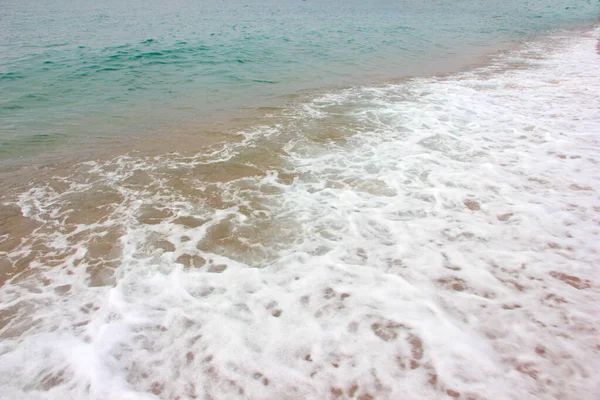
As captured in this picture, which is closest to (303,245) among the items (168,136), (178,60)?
(168,136)

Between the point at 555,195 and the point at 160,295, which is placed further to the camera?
the point at 555,195

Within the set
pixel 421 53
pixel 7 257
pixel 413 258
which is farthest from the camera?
pixel 421 53

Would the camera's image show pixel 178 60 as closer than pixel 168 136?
No

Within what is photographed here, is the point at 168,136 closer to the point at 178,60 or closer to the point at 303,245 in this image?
the point at 303,245

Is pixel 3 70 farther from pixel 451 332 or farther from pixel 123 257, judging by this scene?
pixel 451 332

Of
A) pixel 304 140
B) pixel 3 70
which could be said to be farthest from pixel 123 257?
pixel 3 70

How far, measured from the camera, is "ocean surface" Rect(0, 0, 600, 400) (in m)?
3.11

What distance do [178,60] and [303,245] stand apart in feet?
55.6

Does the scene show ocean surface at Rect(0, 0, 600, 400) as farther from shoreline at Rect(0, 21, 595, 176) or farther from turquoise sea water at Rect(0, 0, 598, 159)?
turquoise sea water at Rect(0, 0, 598, 159)

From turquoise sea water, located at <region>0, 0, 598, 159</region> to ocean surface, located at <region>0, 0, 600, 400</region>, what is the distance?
10.3 inches

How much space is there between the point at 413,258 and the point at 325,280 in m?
1.21

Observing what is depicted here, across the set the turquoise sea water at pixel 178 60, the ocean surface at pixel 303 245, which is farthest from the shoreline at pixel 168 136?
the turquoise sea water at pixel 178 60

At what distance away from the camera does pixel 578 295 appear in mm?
3684

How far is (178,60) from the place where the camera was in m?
18.1
